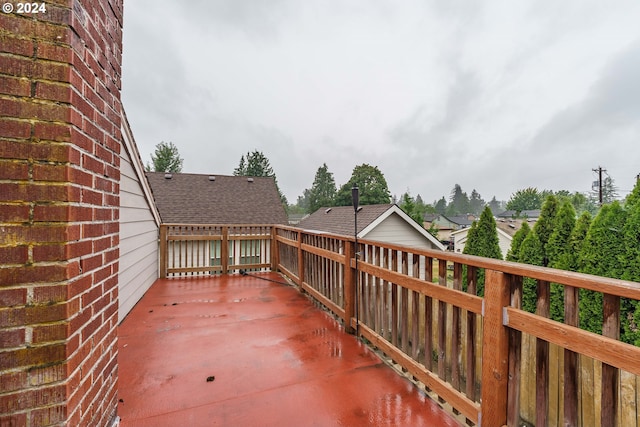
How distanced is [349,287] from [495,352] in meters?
1.55

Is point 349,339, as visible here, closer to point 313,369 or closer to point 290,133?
point 313,369

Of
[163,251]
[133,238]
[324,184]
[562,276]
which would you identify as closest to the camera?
[562,276]

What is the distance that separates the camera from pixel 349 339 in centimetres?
270

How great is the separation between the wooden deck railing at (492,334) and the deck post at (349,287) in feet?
0.03

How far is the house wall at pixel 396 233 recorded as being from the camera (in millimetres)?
9258

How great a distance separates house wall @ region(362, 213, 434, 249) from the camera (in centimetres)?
926

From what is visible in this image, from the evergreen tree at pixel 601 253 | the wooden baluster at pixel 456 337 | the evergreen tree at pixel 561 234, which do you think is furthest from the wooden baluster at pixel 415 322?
the evergreen tree at pixel 561 234

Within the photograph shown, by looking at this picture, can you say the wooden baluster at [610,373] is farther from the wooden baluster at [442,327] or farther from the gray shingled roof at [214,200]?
the gray shingled roof at [214,200]

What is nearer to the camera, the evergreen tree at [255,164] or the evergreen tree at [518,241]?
the evergreen tree at [518,241]

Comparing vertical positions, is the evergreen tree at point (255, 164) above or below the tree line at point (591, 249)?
above

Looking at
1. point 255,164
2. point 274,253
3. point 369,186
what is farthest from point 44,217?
point 255,164

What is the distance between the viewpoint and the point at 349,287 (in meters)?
2.83

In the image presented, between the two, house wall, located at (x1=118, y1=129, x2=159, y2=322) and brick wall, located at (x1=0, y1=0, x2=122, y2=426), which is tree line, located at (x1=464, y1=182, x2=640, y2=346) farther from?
house wall, located at (x1=118, y1=129, x2=159, y2=322)

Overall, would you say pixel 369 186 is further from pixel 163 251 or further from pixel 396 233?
pixel 163 251
